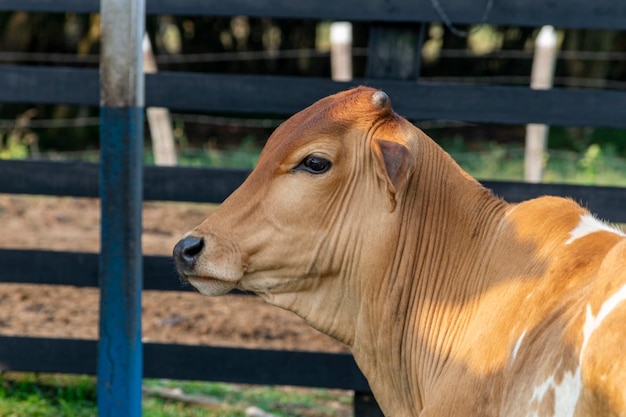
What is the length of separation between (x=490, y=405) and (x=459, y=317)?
379 millimetres

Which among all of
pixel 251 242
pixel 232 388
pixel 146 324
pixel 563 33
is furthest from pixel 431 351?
pixel 563 33

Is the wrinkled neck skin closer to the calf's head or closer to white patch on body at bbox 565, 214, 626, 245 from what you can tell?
the calf's head

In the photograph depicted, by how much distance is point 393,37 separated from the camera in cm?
427

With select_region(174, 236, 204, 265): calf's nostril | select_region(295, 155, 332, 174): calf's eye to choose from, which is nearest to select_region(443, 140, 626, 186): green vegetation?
select_region(295, 155, 332, 174): calf's eye

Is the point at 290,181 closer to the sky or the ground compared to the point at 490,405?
closer to the sky

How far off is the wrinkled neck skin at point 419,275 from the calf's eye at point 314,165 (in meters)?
0.21

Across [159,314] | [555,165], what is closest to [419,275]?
[159,314]

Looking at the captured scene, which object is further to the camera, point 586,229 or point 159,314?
point 159,314

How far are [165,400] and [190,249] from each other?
202cm

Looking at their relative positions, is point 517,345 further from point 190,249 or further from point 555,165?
point 555,165

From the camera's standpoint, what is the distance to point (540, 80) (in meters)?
8.70

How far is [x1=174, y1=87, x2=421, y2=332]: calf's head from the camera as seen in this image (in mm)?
2971

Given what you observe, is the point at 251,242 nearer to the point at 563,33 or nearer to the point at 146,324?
the point at 146,324

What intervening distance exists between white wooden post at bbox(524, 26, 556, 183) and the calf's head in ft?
19.0
